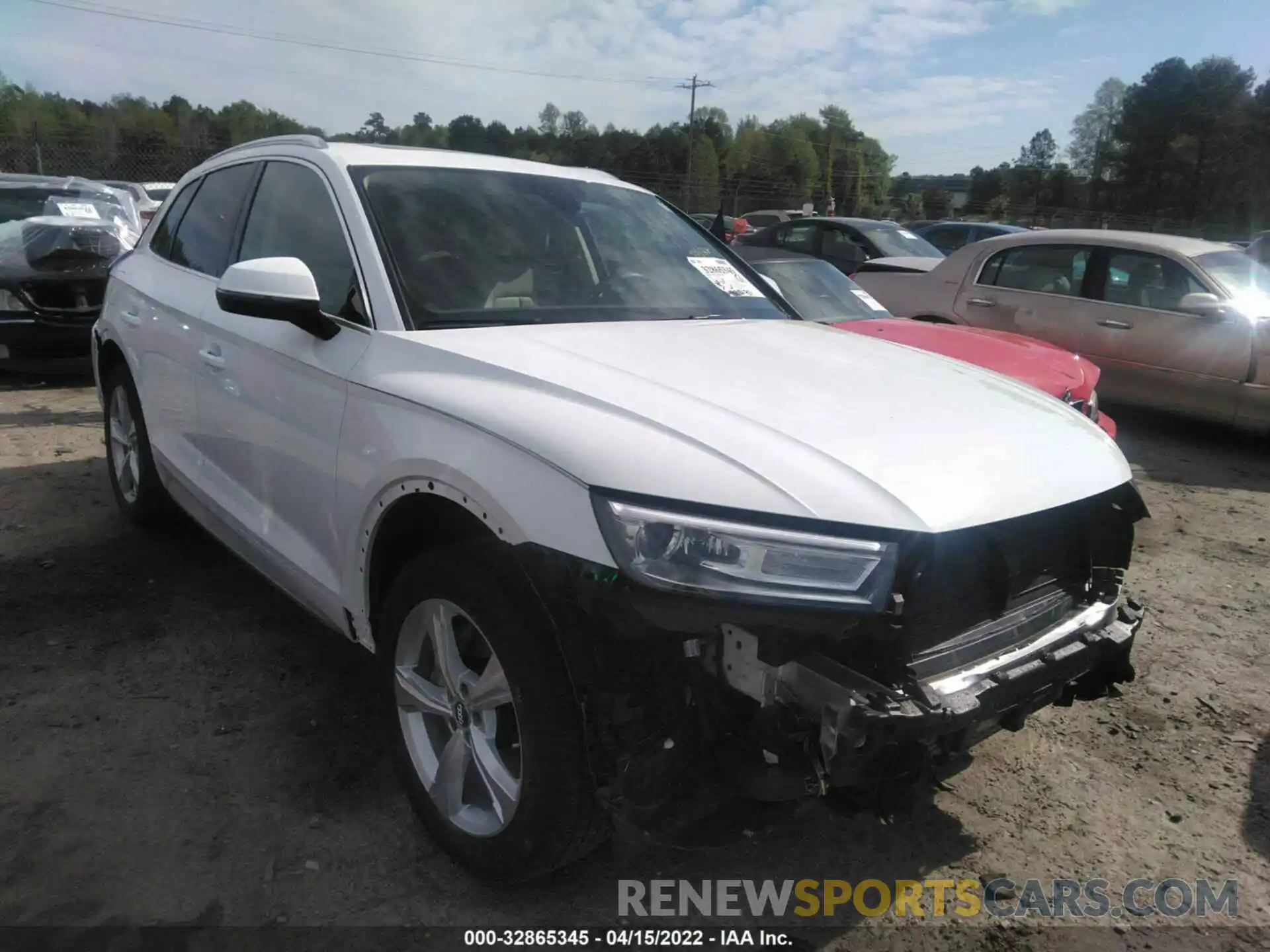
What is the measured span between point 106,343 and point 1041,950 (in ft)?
15.1

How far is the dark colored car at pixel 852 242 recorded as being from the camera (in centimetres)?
1131

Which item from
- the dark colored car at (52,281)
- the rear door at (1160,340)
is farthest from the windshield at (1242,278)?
the dark colored car at (52,281)

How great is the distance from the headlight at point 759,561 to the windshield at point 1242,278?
6731 millimetres

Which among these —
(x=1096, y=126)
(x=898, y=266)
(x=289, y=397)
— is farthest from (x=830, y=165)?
(x=289, y=397)

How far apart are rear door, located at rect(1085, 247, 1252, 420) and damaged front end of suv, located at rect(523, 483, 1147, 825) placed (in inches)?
238

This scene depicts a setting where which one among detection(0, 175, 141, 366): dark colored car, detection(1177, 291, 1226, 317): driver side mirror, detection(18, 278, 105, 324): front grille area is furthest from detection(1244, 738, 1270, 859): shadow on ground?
detection(18, 278, 105, 324): front grille area

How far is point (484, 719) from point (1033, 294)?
7283 mm

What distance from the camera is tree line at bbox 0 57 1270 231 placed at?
2473 centimetres

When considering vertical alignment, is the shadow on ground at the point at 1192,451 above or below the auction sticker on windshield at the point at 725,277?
below

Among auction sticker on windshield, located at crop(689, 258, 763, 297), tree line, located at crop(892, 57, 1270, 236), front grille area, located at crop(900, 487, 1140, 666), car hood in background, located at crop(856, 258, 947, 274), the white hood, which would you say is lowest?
front grille area, located at crop(900, 487, 1140, 666)

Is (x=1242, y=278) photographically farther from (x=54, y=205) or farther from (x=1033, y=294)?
(x=54, y=205)

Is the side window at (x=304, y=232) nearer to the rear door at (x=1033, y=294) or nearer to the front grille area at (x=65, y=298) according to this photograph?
the front grille area at (x=65, y=298)

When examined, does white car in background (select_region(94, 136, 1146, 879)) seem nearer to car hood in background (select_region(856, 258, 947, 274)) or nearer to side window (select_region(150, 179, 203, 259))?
side window (select_region(150, 179, 203, 259))

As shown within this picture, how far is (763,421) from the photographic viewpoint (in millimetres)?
2096
